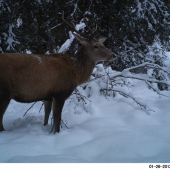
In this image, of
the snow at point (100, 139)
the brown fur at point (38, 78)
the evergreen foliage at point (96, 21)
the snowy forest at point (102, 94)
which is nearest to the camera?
the snow at point (100, 139)

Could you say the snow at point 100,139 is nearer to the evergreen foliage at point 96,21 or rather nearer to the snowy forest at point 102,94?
the snowy forest at point 102,94

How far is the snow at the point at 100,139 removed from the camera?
1618 mm

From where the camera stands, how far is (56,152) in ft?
6.03

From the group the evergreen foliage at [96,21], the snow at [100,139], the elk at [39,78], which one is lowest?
the snow at [100,139]

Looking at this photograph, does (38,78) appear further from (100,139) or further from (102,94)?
(102,94)

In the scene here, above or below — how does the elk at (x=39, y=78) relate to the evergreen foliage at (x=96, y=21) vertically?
below

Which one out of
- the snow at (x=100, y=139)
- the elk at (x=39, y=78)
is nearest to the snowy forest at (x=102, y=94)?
the snow at (x=100, y=139)

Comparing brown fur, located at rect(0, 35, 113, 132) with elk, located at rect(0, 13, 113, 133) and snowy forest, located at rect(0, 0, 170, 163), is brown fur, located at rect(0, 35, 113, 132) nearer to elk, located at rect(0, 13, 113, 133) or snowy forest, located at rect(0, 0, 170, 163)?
elk, located at rect(0, 13, 113, 133)

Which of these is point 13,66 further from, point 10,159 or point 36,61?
point 10,159

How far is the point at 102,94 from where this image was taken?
4727mm

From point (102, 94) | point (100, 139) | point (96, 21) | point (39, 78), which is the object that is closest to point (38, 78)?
point (39, 78)

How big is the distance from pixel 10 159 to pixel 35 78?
1400 millimetres

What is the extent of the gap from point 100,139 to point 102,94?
2.65 m

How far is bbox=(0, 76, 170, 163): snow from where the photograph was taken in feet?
5.31
